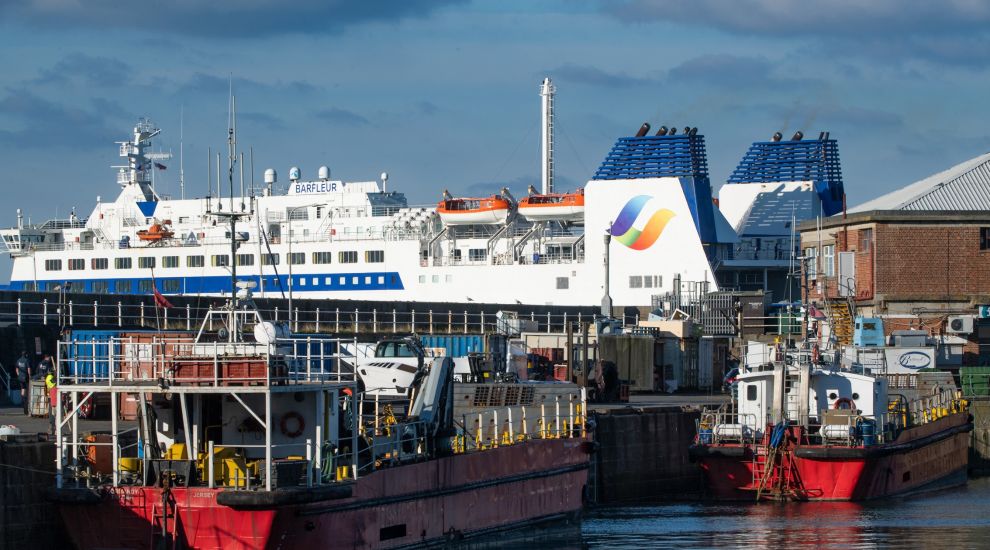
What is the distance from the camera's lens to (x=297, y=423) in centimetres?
2330

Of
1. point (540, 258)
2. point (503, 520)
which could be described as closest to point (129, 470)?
point (503, 520)

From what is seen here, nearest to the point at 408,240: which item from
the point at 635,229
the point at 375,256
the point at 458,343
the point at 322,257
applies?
the point at 375,256

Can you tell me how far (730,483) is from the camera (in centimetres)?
3525

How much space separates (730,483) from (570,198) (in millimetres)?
44113

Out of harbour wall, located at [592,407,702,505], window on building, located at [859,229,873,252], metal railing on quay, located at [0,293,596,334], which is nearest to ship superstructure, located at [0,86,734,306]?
metal railing on quay, located at [0,293,596,334]

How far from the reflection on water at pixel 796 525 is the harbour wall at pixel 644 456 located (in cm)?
115

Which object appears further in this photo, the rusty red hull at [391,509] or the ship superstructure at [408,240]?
the ship superstructure at [408,240]

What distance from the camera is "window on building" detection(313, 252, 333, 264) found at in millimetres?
83500

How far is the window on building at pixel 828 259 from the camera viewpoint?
57925 mm

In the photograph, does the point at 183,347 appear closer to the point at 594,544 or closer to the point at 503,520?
the point at 503,520

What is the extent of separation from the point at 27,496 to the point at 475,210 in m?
58.2

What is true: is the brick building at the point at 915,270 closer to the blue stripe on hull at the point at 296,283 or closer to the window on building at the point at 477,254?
the window on building at the point at 477,254

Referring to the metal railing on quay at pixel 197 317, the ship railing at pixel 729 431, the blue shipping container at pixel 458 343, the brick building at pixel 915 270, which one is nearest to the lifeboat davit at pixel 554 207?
the metal railing on quay at pixel 197 317

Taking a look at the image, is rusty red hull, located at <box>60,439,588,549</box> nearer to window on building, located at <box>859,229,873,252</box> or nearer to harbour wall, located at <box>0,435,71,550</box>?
harbour wall, located at <box>0,435,71,550</box>
